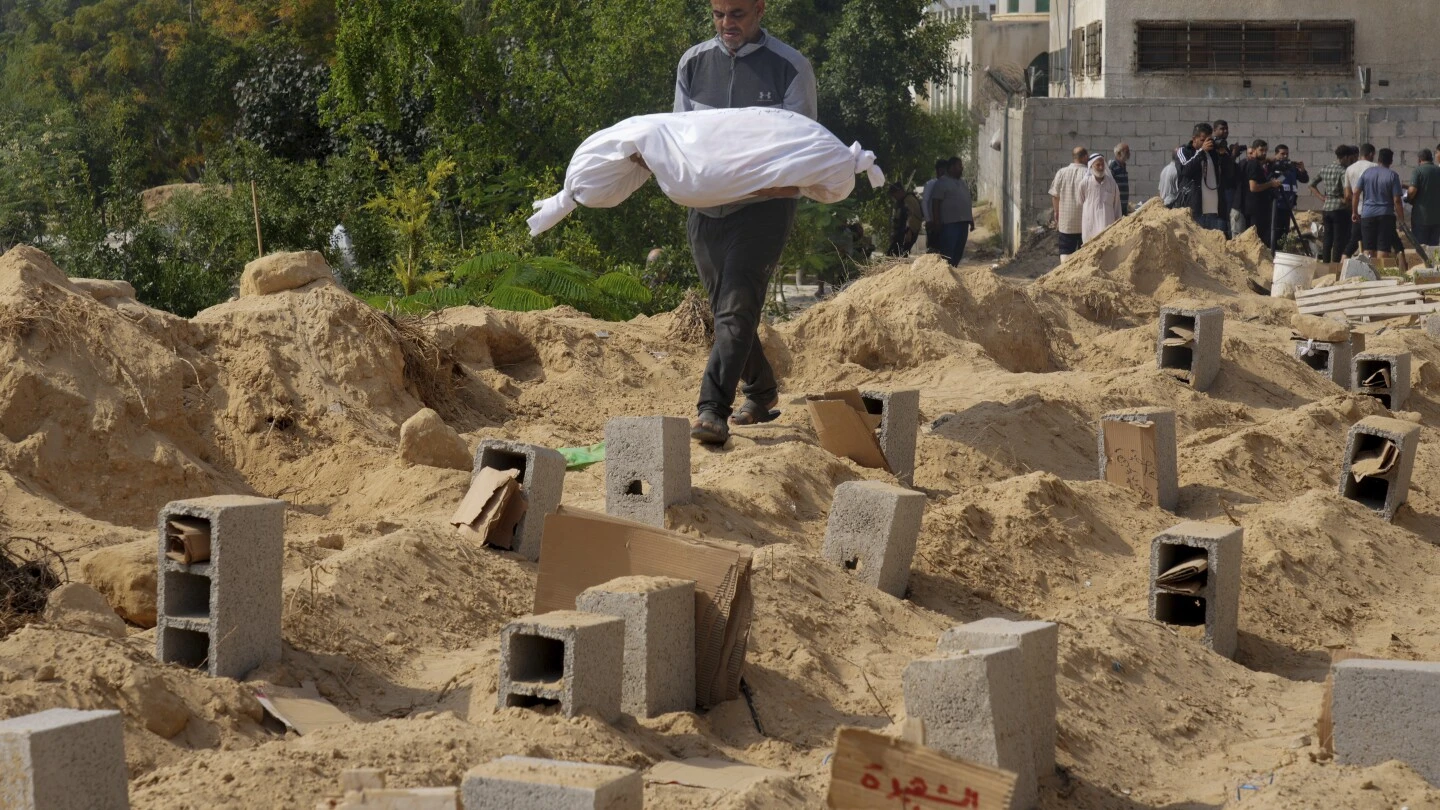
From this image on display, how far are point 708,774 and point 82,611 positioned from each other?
6.41 ft

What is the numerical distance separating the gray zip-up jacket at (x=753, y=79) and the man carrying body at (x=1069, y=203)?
30.6 ft

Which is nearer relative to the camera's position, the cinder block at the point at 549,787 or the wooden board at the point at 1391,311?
the cinder block at the point at 549,787

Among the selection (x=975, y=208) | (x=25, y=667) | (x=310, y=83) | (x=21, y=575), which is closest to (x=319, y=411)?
(x=21, y=575)

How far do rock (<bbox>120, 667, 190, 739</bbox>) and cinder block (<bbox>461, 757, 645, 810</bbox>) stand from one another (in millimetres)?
1226

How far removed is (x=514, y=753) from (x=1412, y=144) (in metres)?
22.3

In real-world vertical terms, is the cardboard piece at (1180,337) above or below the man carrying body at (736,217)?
below

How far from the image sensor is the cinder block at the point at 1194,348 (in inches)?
380

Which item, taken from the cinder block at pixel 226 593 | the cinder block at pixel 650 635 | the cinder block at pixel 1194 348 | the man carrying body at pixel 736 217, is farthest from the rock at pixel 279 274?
the cinder block at pixel 1194 348

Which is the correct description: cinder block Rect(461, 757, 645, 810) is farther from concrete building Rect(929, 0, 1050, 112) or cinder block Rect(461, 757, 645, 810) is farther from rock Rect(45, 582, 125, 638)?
concrete building Rect(929, 0, 1050, 112)

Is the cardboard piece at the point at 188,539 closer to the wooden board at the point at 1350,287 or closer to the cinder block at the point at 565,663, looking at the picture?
the cinder block at the point at 565,663

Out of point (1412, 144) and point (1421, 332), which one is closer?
point (1421, 332)

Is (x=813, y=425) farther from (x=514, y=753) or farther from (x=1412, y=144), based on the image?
(x=1412, y=144)

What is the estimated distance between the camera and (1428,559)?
23.6 ft

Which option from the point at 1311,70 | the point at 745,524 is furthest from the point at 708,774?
the point at 1311,70
